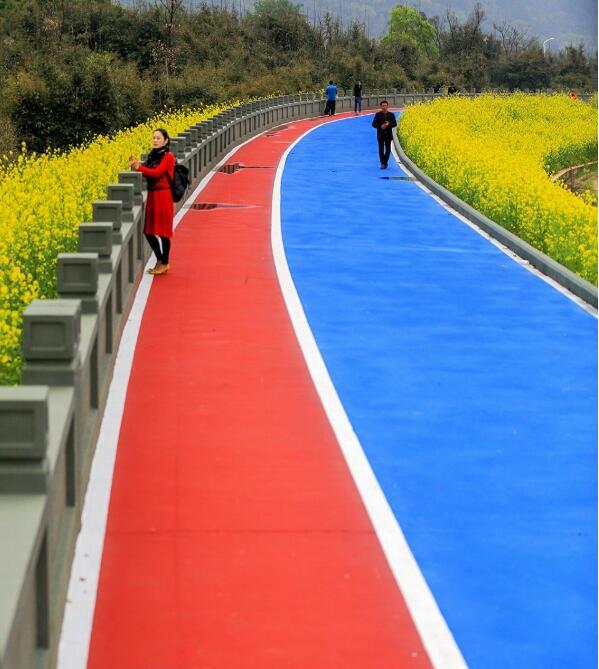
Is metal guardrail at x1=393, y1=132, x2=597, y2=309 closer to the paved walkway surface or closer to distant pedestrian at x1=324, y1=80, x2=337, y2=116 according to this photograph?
the paved walkway surface

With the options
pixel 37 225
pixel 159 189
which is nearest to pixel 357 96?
pixel 159 189

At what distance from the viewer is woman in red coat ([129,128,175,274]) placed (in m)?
17.3

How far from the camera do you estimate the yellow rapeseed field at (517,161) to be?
66.7 feet

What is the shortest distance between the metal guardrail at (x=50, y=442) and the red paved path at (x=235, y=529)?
36 cm

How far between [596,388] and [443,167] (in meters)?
19.9

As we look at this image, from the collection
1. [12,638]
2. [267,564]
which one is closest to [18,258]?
[267,564]

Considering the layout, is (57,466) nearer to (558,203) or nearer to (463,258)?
(463,258)

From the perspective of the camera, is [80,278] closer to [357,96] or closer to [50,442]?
[50,442]

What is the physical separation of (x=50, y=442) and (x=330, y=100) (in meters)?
60.7

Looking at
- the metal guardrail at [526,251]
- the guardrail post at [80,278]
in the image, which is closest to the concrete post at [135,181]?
the metal guardrail at [526,251]

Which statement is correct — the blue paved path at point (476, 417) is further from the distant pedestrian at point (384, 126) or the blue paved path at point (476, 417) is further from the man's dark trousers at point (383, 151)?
the man's dark trousers at point (383, 151)

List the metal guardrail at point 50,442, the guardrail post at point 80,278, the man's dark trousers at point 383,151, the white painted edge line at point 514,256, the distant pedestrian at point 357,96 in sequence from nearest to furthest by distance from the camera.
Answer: the metal guardrail at point 50,442, the guardrail post at point 80,278, the white painted edge line at point 514,256, the man's dark trousers at point 383,151, the distant pedestrian at point 357,96

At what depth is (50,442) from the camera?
6.41 metres

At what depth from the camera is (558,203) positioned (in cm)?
2225
